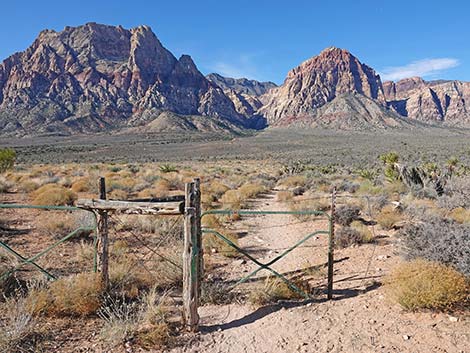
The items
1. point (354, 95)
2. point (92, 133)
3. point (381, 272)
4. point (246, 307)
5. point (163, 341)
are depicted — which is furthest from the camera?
point (354, 95)

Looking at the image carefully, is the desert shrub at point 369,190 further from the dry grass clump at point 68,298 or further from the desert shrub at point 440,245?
the dry grass clump at point 68,298

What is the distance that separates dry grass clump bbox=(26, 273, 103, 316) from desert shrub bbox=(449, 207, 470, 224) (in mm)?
9384

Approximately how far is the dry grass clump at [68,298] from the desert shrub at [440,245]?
5.88 metres

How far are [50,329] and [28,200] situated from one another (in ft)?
37.6

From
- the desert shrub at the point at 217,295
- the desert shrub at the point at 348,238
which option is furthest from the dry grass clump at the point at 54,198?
the desert shrub at the point at 348,238

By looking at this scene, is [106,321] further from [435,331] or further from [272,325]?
[435,331]

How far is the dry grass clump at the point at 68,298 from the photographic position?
17.2 ft

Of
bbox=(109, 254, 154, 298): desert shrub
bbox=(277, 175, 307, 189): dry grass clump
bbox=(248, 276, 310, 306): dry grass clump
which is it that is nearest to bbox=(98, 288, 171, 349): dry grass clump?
bbox=(109, 254, 154, 298): desert shrub

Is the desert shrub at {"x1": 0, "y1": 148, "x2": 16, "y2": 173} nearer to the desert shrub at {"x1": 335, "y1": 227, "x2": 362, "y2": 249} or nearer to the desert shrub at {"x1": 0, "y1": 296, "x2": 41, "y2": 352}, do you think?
the desert shrub at {"x1": 0, "y1": 296, "x2": 41, "y2": 352}

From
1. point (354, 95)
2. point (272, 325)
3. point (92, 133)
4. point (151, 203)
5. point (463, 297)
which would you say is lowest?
point (272, 325)

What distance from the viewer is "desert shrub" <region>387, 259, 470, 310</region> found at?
4.93 meters

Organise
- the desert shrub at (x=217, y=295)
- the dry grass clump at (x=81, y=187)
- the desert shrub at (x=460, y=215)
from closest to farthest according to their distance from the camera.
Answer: the desert shrub at (x=217, y=295) < the desert shrub at (x=460, y=215) < the dry grass clump at (x=81, y=187)

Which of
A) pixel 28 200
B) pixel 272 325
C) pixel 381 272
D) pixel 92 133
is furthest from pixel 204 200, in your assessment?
pixel 92 133

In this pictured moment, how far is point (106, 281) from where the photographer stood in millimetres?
5762
